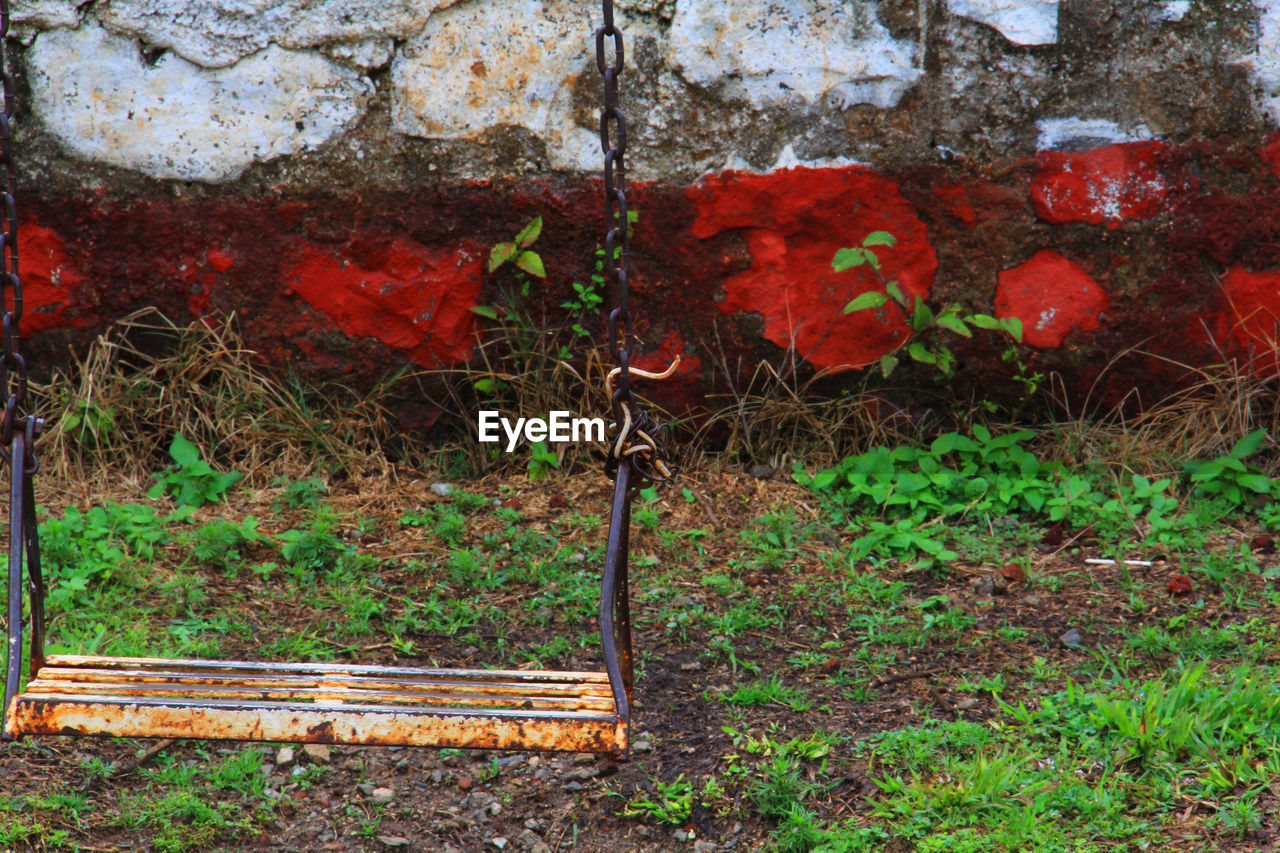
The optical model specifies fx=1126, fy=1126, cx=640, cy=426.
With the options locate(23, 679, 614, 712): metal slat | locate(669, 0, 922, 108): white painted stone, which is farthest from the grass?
locate(669, 0, 922, 108): white painted stone

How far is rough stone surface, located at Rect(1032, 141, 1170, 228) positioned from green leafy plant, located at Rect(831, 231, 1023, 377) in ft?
1.27


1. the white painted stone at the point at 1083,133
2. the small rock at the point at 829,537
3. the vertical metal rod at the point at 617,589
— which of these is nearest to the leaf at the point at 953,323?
the white painted stone at the point at 1083,133

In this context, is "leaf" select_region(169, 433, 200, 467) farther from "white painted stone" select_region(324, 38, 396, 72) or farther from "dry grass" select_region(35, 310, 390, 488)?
"white painted stone" select_region(324, 38, 396, 72)

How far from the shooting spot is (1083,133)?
11.4 ft

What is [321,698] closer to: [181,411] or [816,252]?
[181,411]

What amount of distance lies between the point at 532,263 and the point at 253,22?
111 centimetres

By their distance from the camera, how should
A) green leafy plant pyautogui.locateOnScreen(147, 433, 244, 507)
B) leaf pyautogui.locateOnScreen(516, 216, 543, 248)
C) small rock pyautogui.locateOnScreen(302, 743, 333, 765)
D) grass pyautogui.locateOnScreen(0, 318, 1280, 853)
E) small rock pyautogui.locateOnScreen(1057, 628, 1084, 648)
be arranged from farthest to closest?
leaf pyautogui.locateOnScreen(516, 216, 543, 248), green leafy plant pyautogui.locateOnScreen(147, 433, 244, 507), small rock pyautogui.locateOnScreen(1057, 628, 1084, 648), small rock pyautogui.locateOnScreen(302, 743, 333, 765), grass pyautogui.locateOnScreen(0, 318, 1280, 853)

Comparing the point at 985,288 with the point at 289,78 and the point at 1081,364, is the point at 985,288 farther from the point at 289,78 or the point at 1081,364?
the point at 289,78

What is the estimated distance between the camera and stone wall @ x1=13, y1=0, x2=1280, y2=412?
3432 millimetres

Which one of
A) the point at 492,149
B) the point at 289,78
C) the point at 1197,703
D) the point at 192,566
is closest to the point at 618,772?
the point at 1197,703

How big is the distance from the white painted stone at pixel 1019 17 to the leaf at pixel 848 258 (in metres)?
0.77

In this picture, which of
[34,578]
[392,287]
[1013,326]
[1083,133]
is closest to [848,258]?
[1013,326]

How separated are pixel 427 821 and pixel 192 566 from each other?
1.25m

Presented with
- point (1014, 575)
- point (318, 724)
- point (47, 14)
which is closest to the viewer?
point (318, 724)
